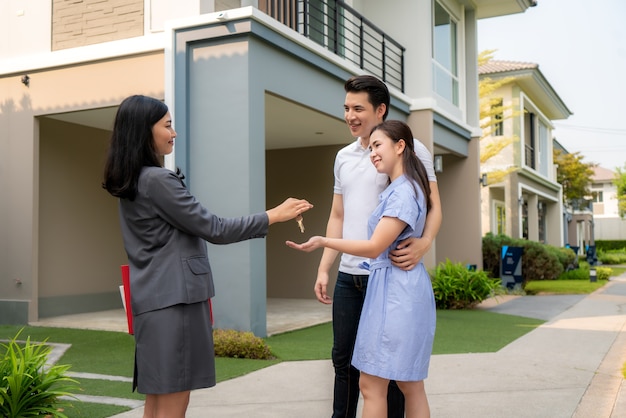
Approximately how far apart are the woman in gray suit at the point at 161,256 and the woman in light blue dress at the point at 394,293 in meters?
0.41

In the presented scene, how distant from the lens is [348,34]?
38.5ft

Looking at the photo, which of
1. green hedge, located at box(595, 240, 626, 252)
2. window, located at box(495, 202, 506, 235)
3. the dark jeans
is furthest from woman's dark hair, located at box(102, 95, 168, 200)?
green hedge, located at box(595, 240, 626, 252)

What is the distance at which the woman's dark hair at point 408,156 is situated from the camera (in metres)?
2.91

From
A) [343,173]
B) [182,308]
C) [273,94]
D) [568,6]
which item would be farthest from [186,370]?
[273,94]

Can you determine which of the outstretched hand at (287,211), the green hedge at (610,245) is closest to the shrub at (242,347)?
the outstretched hand at (287,211)

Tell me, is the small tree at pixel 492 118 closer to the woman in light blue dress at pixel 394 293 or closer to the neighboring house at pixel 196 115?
the neighboring house at pixel 196 115

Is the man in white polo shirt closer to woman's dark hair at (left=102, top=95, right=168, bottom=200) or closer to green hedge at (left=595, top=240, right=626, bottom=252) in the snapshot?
woman's dark hair at (left=102, top=95, right=168, bottom=200)

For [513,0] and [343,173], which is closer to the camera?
[343,173]

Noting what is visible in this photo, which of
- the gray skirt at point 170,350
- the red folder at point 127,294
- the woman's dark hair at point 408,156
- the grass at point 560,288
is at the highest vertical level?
the woman's dark hair at point 408,156

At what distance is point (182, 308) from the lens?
2.55m

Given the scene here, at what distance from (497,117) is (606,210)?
45.4 m

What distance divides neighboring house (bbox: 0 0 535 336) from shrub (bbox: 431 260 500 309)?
113 centimetres

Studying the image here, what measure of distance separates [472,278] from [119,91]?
20.8ft

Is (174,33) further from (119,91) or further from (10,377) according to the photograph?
(10,377)
